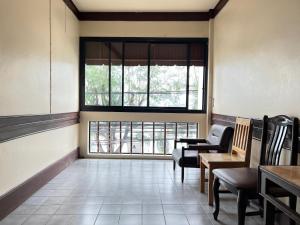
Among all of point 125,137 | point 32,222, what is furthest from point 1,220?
point 125,137

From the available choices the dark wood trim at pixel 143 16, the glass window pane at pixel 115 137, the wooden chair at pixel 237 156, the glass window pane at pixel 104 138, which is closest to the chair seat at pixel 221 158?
the wooden chair at pixel 237 156

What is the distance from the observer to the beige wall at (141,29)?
5.74m

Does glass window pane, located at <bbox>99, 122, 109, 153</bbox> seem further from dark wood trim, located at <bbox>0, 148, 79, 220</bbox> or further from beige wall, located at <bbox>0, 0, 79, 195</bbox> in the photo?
dark wood trim, located at <bbox>0, 148, 79, 220</bbox>

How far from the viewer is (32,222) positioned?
2746 millimetres

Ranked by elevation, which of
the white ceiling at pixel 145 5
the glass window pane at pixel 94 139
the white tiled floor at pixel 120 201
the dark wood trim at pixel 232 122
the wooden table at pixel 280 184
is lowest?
the white tiled floor at pixel 120 201

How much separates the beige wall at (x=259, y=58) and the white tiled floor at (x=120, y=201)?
3.93 ft

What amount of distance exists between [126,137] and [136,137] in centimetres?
20

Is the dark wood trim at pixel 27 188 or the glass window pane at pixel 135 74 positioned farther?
the glass window pane at pixel 135 74

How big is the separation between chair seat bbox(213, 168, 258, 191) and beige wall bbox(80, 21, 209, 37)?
3552 mm

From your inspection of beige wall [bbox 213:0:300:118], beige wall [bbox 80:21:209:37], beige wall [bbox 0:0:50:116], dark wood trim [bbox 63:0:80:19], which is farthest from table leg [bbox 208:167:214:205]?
dark wood trim [bbox 63:0:80:19]

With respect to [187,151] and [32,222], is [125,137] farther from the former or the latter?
[32,222]

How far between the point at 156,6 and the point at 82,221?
157 inches

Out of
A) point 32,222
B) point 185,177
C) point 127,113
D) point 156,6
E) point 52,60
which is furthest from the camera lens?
point 127,113

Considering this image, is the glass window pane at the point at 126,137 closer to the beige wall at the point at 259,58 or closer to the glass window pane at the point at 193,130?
the glass window pane at the point at 193,130
